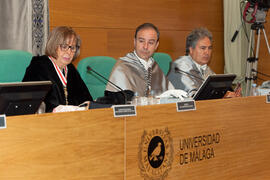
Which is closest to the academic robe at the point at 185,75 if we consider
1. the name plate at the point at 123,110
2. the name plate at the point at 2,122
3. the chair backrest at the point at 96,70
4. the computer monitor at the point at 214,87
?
the chair backrest at the point at 96,70

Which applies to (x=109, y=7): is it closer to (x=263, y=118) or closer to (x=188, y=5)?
(x=188, y=5)

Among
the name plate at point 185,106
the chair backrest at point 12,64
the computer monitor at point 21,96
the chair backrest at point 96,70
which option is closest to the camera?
the computer monitor at point 21,96

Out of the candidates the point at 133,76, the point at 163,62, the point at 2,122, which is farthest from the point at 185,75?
the point at 2,122

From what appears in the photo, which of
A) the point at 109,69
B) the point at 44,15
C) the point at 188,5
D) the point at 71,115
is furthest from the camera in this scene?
the point at 188,5

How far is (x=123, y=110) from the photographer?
5.26 ft

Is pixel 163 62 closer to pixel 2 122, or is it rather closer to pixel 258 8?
pixel 258 8

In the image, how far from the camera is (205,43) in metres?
3.34

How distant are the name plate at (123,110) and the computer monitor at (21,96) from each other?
0.95 feet

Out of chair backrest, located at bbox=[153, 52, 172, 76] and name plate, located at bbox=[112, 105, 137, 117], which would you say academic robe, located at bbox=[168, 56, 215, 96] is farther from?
name plate, located at bbox=[112, 105, 137, 117]

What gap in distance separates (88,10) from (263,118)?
95.4 inches

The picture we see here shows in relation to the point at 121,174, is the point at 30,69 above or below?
above

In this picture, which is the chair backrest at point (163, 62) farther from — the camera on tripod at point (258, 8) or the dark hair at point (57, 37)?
the camera on tripod at point (258, 8)

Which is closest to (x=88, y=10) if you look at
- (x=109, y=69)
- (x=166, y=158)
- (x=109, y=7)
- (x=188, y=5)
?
(x=109, y=7)

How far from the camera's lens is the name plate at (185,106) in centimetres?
182
